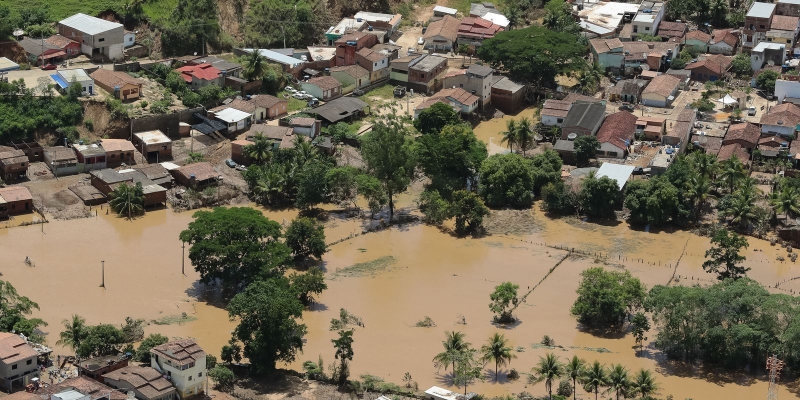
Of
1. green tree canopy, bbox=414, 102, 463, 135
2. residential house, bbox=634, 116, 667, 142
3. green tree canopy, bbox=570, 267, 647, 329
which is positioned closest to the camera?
green tree canopy, bbox=570, 267, 647, 329

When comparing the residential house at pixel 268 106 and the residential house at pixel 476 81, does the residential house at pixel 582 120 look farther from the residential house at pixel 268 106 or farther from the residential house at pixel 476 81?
the residential house at pixel 268 106

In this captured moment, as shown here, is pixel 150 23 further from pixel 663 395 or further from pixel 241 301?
pixel 663 395

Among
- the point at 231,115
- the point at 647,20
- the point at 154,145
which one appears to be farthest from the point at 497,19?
the point at 154,145

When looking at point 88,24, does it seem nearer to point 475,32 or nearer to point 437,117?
point 437,117

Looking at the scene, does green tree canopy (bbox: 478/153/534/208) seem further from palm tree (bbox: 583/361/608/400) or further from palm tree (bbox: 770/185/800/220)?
palm tree (bbox: 583/361/608/400)

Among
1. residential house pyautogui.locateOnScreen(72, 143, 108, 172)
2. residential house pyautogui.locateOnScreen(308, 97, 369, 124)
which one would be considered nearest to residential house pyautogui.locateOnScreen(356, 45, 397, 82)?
residential house pyautogui.locateOnScreen(308, 97, 369, 124)

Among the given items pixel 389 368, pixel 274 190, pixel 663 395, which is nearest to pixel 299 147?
pixel 274 190

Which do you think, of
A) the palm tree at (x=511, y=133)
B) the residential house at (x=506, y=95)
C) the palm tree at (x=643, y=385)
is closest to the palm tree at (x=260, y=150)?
the palm tree at (x=511, y=133)
